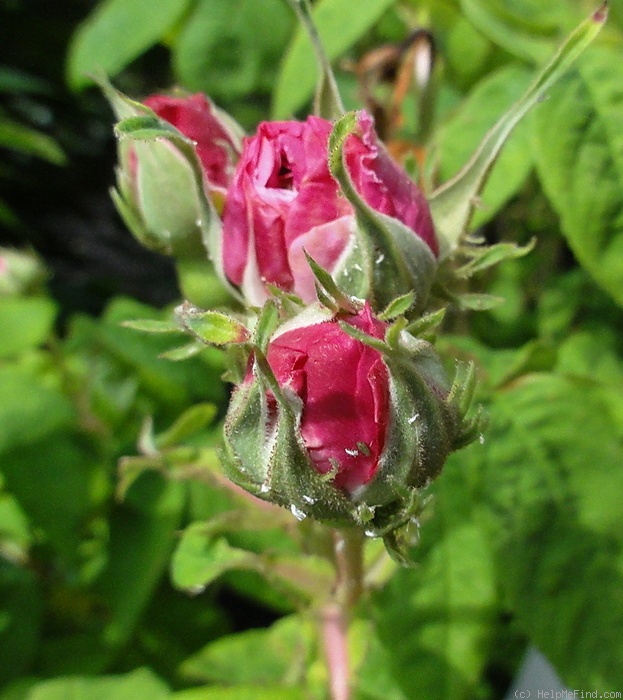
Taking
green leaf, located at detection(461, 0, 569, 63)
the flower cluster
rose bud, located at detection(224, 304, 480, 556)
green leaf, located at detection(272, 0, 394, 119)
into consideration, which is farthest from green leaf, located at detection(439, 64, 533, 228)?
rose bud, located at detection(224, 304, 480, 556)

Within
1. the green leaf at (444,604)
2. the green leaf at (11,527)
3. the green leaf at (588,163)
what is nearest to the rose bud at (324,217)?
the green leaf at (588,163)

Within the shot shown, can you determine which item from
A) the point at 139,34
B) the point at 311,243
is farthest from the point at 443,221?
the point at 139,34

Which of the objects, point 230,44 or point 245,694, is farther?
point 230,44

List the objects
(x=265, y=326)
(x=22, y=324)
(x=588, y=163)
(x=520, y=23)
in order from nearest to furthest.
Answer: (x=265, y=326) < (x=588, y=163) < (x=520, y=23) < (x=22, y=324)

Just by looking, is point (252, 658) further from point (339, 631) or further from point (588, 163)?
point (588, 163)

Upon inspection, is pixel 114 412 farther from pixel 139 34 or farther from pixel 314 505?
pixel 314 505

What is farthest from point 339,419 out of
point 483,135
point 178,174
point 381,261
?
point 483,135

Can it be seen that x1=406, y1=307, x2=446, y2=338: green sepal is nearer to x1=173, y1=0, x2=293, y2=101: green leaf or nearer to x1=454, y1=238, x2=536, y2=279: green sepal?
x1=454, y1=238, x2=536, y2=279: green sepal
